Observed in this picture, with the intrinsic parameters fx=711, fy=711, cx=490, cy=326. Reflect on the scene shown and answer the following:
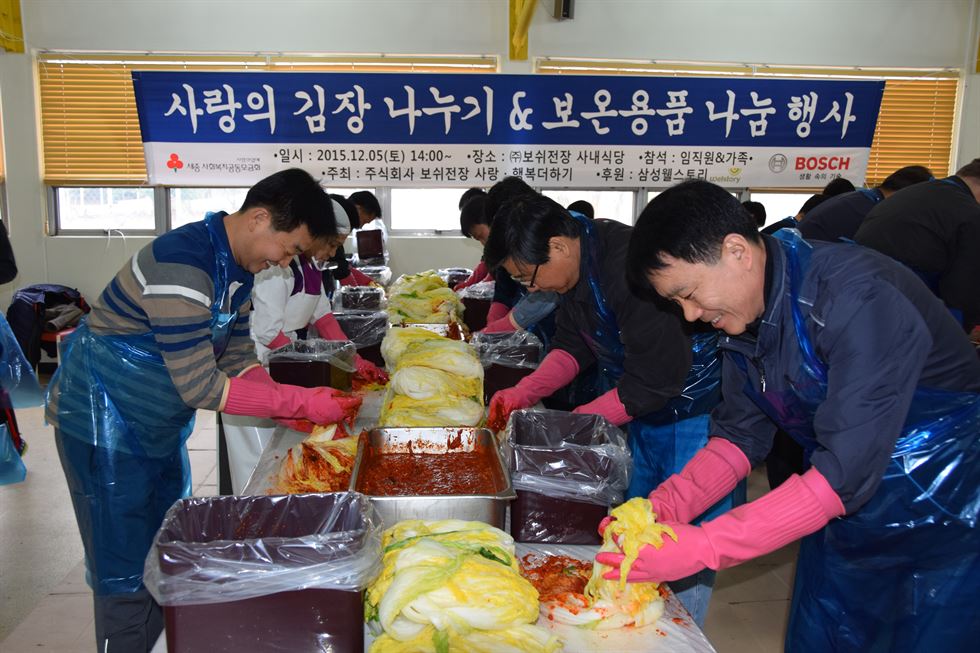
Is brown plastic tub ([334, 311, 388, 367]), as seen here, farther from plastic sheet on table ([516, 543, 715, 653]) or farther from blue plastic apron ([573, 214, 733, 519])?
plastic sheet on table ([516, 543, 715, 653])

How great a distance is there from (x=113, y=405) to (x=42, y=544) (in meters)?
1.97

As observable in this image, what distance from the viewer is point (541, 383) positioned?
2490 millimetres

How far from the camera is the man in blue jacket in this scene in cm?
124

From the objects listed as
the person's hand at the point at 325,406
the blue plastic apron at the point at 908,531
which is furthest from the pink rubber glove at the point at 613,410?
the person's hand at the point at 325,406

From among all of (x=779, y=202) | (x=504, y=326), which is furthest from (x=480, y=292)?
(x=779, y=202)

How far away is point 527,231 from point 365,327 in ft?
5.64

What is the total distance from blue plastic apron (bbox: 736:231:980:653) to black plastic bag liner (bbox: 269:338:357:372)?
65.2 inches

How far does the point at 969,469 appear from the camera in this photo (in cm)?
141

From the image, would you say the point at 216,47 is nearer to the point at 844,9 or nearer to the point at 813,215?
the point at 813,215

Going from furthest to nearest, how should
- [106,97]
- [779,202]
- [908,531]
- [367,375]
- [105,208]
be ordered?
[779,202] → [105,208] → [106,97] → [367,375] → [908,531]

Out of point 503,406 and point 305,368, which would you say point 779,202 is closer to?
point 503,406

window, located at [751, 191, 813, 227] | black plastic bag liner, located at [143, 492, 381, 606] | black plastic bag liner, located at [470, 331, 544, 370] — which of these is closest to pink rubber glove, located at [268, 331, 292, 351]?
black plastic bag liner, located at [470, 331, 544, 370]

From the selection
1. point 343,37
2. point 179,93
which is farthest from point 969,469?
point 343,37

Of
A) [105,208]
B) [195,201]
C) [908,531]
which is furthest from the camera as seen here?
[195,201]
